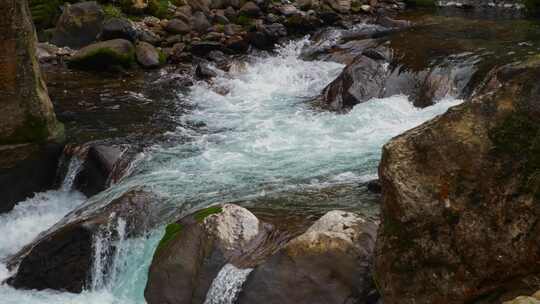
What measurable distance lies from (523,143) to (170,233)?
5109mm

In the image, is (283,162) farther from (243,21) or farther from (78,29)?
(243,21)

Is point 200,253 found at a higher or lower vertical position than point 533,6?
lower

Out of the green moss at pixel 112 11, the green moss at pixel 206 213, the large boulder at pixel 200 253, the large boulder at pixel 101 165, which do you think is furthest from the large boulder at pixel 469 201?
the green moss at pixel 112 11

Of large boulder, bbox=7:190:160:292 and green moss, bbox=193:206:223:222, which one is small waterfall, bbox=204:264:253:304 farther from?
large boulder, bbox=7:190:160:292

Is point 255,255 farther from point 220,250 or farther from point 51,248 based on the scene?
point 51,248

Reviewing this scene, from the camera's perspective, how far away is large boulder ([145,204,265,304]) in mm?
7945

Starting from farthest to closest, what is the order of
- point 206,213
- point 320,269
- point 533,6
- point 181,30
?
point 533,6, point 181,30, point 206,213, point 320,269

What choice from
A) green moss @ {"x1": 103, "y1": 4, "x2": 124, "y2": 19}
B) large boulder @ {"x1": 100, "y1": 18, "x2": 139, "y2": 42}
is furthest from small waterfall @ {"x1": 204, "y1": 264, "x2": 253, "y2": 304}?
green moss @ {"x1": 103, "y1": 4, "x2": 124, "y2": 19}

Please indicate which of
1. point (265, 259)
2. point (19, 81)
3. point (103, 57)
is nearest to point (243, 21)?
point (103, 57)

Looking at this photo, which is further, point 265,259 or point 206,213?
point 206,213

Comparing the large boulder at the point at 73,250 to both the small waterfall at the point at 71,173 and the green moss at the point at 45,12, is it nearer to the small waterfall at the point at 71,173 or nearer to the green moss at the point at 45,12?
the small waterfall at the point at 71,173

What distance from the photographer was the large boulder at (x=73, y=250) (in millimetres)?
9352

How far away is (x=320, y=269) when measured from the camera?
7.20m

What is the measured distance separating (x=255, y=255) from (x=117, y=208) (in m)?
2.95
